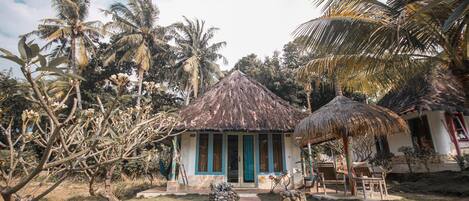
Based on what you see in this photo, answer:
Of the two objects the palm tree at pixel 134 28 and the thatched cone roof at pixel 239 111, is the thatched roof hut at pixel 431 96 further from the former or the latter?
the palm tree at pixel 134 28

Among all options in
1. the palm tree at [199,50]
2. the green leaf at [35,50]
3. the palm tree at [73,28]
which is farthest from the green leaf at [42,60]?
the palm tree at [199,50]

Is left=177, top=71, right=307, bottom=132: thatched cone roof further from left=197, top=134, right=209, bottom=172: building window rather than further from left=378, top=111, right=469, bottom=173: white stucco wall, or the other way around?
left=378, top=111, right=469, bottom=173: white stucco wall

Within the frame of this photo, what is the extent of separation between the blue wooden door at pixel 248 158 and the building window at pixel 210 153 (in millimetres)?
854

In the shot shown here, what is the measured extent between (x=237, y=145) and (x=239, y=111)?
1.26 meters

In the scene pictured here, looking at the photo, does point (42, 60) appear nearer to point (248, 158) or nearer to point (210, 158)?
point (210, 158)

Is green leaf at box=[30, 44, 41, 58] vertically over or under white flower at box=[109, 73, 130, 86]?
under

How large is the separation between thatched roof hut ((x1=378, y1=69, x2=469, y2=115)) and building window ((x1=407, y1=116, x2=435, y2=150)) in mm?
811

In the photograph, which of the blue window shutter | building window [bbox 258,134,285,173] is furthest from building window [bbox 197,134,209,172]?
the blue window shutter

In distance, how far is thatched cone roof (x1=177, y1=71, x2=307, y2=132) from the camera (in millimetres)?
9023

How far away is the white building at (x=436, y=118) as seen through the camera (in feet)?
30.5

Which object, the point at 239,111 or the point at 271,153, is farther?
the point at 239,111

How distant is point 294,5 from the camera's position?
6.91m

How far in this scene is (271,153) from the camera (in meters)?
9.73

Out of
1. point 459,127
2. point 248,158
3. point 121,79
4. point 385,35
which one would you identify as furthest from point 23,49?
point 459,127
